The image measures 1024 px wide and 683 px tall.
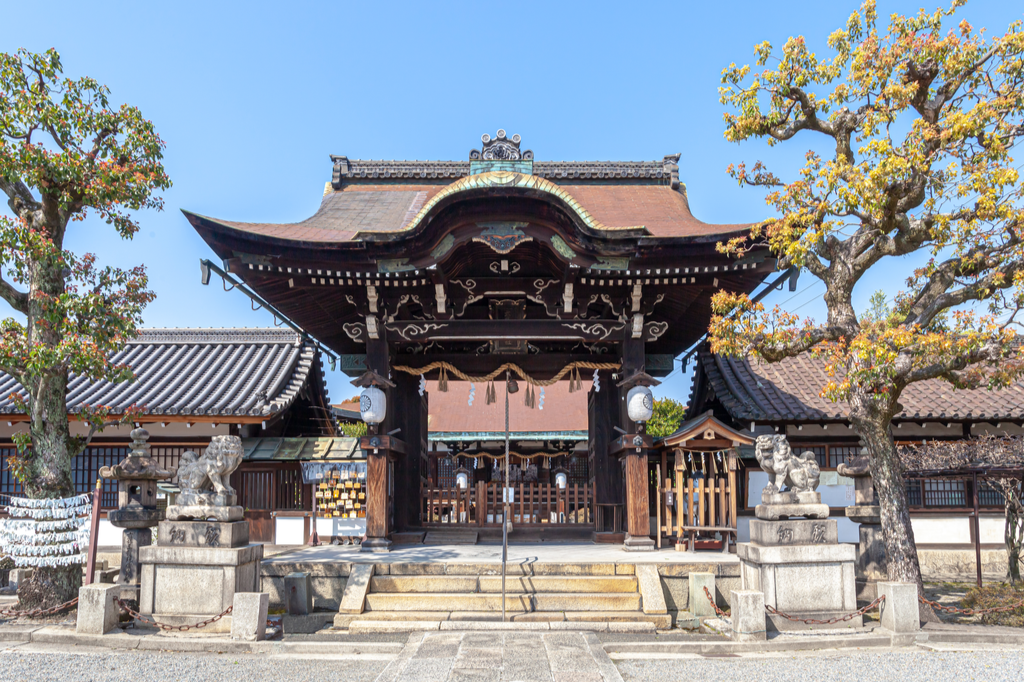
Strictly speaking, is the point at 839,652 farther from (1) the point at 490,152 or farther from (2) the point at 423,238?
(1) the point at 490,152

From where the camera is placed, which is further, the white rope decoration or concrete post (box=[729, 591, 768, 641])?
the white rope decoration

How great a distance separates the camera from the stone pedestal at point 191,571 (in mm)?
7680

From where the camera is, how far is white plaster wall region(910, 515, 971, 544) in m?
12.1

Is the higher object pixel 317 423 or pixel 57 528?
pixel 317 423

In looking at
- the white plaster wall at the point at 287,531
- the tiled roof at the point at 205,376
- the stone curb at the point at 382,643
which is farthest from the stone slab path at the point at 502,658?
the tiled roof at the point at 205,376

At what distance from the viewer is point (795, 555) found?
25.4ft

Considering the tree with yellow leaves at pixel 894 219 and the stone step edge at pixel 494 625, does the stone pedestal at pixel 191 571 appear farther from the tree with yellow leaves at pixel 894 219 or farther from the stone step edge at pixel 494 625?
the tree with yellow leaves at pixel 894 219

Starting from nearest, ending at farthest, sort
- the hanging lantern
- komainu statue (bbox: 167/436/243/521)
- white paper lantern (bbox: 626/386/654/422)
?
komainu statue (bbox: 167/436/243/521), white paper lantern (bbox: 626/386/654/422), the hanging lantern

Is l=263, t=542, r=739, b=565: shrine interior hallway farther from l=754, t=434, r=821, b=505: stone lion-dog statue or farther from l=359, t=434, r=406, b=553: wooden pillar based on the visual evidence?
l=754, t=434, r=821, b=505: stone lion-dog statue

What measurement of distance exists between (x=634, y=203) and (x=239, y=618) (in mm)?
10878

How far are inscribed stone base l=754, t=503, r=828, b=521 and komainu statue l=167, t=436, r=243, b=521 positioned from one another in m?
6.52

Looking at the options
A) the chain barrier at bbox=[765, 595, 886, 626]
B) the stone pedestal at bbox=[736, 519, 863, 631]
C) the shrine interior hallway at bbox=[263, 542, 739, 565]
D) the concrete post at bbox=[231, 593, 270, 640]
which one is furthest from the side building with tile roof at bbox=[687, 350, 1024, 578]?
the concrete post at bbox=[231, 593, 270, 640]

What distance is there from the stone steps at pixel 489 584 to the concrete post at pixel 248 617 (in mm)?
1824

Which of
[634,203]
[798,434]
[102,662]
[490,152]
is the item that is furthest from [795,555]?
[490,152]
